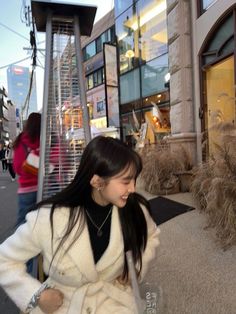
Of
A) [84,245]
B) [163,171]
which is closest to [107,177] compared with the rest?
[84,245]

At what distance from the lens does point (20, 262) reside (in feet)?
5.72

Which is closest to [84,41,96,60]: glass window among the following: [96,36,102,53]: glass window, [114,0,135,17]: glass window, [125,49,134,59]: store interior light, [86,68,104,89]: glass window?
[96,36,102,53]: glass window

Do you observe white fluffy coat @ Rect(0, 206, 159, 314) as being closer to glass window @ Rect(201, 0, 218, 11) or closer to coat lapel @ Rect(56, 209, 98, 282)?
coat lapel @ Rect(56, 209, 98, 282)

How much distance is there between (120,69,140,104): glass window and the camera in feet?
57.6

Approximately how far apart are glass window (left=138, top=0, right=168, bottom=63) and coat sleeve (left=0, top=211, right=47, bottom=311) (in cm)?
1373

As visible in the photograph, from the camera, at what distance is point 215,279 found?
3.37m

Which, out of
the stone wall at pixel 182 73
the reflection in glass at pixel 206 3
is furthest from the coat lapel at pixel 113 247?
the reflection in glass at pixel 206 3

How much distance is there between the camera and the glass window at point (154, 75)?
15.2 m

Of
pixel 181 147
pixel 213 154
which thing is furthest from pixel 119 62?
pixel 213 154

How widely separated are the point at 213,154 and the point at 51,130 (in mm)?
2753

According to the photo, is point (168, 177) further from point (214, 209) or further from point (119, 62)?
point (119, 62)

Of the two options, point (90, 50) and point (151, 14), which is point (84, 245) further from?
point (90, 50)

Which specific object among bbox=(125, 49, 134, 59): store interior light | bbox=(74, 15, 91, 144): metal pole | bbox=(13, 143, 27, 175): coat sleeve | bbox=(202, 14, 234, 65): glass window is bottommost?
bbox=(13, 143, 27, 175): coat sleeve

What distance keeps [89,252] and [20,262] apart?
0.34m
